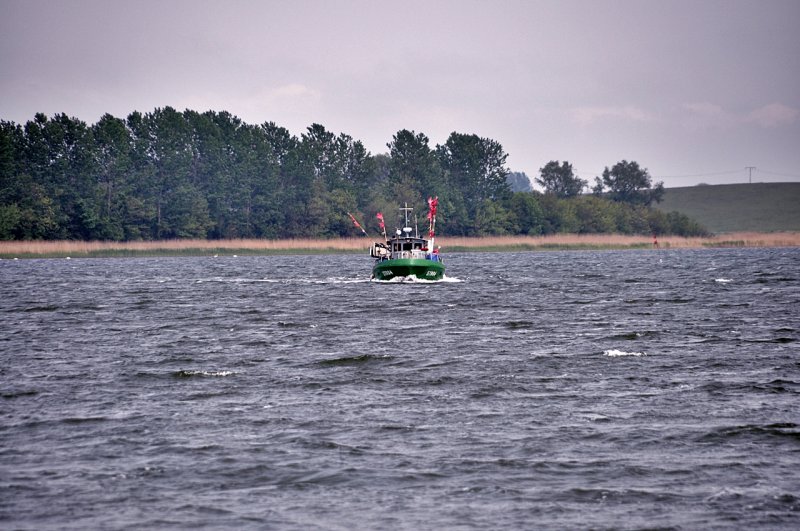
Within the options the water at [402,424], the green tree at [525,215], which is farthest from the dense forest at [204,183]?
the water at [402,424]

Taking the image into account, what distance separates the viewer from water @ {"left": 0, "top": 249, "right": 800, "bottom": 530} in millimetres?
14492

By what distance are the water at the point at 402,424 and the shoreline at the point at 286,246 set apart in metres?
85.7

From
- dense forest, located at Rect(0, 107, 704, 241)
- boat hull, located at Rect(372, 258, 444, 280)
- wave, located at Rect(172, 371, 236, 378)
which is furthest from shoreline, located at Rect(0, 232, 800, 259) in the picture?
wave, located at Rect(172, 371, 236, 378)

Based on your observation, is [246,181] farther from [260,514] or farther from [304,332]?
[260,514]

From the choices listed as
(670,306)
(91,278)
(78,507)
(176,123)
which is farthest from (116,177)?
(78,507)

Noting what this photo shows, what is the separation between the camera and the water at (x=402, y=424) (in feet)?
47.5

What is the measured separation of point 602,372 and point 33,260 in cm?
12129

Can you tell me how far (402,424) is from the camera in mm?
19812

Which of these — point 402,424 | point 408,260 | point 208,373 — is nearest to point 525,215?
point 408,260

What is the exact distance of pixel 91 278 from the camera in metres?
86.5

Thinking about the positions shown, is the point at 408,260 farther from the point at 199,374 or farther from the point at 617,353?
the point at 199,374

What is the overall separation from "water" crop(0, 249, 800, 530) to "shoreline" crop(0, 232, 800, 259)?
8566 centimetres

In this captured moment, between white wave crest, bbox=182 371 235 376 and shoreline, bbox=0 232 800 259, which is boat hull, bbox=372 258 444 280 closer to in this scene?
white wave crest, bbox=182 371 235 376

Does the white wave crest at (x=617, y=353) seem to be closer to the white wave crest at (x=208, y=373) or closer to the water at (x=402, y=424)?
the water at (x=402, y=424)
